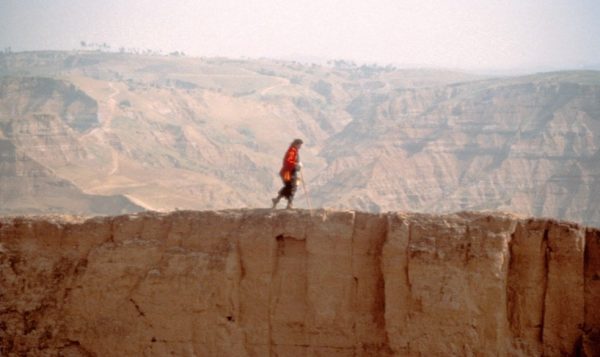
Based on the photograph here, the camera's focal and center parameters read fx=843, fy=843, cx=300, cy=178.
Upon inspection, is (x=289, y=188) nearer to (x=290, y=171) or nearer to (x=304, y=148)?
(x=290, y=171)

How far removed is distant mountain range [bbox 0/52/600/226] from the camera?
187 feet

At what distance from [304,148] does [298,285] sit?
80039 millimetres

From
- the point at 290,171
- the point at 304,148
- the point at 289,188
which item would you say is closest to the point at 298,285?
the point at 289,188

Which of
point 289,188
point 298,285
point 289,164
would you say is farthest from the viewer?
point 289,188

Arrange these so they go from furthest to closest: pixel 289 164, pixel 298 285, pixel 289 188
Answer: pixel 289 188
pixel 289 164
pixel 298 285

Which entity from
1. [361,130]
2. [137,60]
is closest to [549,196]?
[361,130]

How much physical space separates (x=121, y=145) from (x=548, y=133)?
3550 cm

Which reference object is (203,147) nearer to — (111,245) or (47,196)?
(47,196)

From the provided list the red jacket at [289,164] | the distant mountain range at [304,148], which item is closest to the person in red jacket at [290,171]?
the red jacket at [289,164]

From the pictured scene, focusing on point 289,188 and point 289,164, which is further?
point 289,188

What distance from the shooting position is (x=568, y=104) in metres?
70.2

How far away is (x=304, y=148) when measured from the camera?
3629 inches

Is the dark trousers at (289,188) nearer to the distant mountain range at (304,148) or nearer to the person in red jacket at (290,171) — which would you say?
the person in red jacket at (290,171)

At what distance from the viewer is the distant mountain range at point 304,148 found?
5703 centimetres
